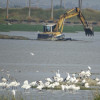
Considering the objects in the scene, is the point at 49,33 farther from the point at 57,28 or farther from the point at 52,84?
the point at 52,84

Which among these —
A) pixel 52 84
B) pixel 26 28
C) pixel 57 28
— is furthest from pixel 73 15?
pixel 52 84

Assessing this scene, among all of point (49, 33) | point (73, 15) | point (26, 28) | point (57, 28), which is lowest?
point (26, 28)

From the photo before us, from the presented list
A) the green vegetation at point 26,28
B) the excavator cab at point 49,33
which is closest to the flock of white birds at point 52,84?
the excavator cab at point 49,33

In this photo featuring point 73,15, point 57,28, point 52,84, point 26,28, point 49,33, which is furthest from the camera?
point 26,28

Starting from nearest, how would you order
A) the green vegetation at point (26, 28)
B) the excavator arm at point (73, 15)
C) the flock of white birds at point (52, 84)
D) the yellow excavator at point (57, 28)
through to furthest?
the flock of white birds at point (52, 84), the yellow excavator at point (57, 28), the excavator arm at point (73, 15), the green vegetation at point (26, 28)

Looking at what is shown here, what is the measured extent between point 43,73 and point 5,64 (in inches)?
240

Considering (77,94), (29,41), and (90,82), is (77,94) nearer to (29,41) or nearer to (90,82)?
(90,82)

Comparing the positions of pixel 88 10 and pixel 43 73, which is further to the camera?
pixel 88 10

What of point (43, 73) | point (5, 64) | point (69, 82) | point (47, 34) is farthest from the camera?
point (47, 34)

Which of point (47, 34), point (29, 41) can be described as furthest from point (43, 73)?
point (29, 41)

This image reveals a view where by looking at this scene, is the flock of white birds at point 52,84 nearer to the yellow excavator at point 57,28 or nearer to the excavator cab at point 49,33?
the excavator cab at point 49,33

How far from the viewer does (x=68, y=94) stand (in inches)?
822

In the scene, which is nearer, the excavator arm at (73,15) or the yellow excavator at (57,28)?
the yellow excavator at (57,28)

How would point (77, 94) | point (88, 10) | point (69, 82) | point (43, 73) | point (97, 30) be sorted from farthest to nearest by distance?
point (88, 10)
point (97, 30)
point (43, 73)
point (69, 82)
point (77, 94)
